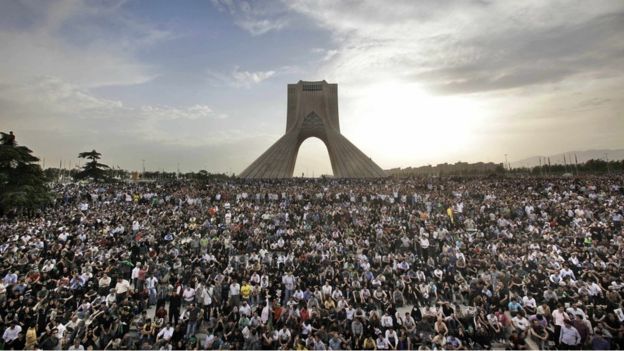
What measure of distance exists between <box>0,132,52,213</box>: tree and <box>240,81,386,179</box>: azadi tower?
60.3 ft

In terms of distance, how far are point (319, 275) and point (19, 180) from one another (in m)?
18.9

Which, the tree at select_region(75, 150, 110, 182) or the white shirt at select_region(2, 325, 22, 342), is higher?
the tree at select_region(75, 150, 110, 182)

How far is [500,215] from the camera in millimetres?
16234

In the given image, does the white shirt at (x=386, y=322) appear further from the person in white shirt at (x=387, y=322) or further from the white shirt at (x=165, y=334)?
the white shirt at (x=165, y=334)

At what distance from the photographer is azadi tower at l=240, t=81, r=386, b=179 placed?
36.4 m

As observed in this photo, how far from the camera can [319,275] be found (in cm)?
993

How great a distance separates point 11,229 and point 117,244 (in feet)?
18.1

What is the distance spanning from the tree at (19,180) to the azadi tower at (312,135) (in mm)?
18377

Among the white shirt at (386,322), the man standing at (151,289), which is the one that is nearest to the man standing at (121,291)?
the man standing at (151,289)

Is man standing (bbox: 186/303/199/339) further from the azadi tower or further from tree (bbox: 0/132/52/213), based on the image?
the azadi tower

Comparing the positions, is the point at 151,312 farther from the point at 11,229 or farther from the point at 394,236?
the point at 11,229

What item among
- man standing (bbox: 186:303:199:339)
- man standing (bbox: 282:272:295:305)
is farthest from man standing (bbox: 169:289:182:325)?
man standing (bbox: 282:272:295:305)

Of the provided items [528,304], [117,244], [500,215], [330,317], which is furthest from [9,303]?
[500,215]

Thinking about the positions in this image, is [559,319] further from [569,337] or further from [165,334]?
[165,334]
